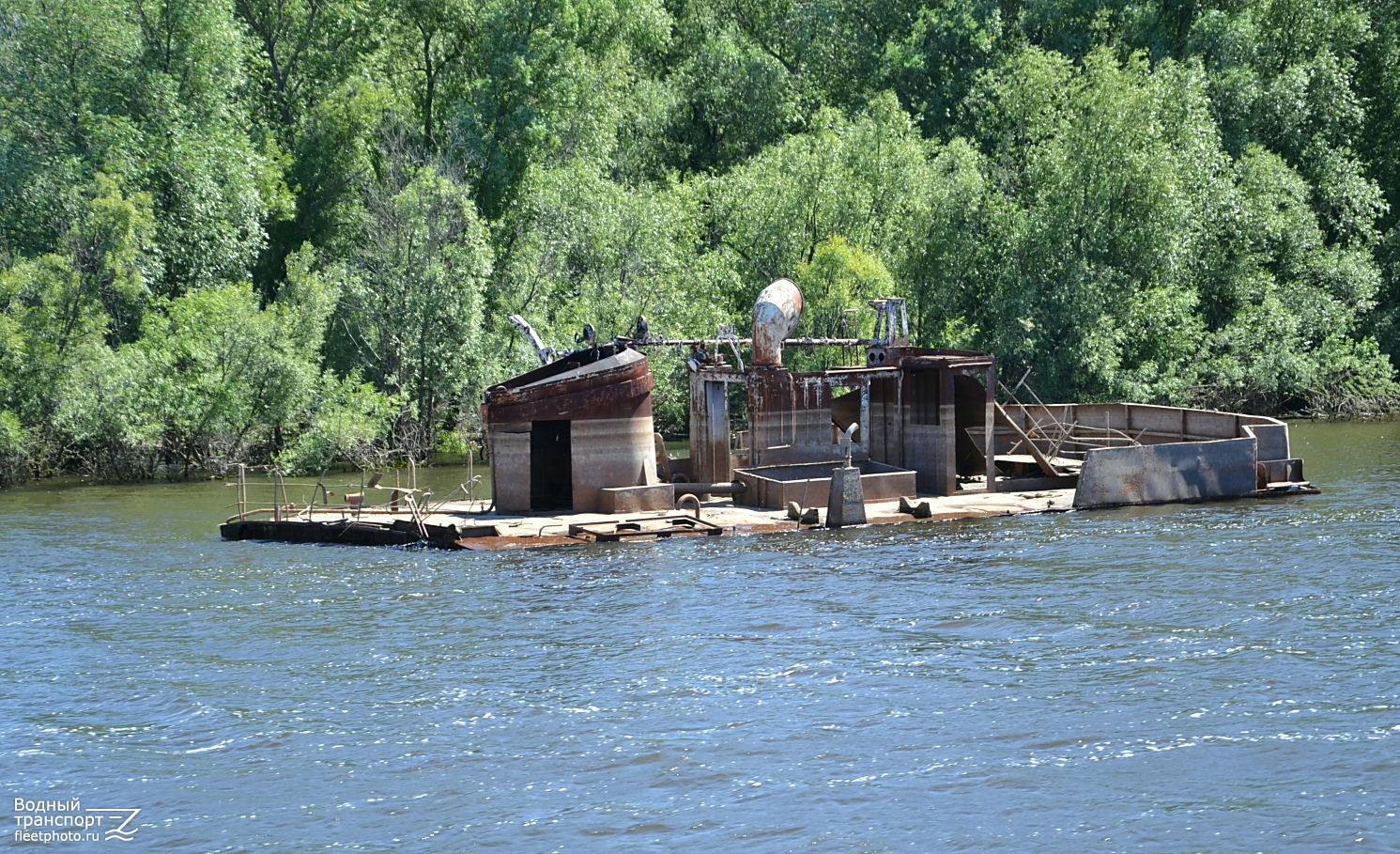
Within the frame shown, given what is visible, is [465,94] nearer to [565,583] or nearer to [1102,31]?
[1102,31]

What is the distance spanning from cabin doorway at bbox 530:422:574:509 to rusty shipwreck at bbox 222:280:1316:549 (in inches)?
1.4

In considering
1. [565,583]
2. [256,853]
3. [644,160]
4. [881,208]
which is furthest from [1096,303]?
[256,853]

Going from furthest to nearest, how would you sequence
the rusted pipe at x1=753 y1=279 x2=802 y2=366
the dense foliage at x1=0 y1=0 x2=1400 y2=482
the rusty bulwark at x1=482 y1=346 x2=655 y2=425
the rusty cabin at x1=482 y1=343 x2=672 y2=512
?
the dense foliage at x1=0 y1=0 x2=1400 y2=482
the rusted pipe at x1=753 y1=279 x2=802 y2=366
the rusty cabin at x1=482 y1=343 x2=672 y2=512
the rusty bulwark at x1=482 y1=346 x2=655 y2=425

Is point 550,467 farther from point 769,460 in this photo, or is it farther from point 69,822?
point 69,822

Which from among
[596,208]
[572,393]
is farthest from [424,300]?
[572,393]

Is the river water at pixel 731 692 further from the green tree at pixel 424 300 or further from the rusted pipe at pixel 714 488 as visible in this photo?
the green tree at pixel 424 300

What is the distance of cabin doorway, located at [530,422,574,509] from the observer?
3569cm

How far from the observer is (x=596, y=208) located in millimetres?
58625

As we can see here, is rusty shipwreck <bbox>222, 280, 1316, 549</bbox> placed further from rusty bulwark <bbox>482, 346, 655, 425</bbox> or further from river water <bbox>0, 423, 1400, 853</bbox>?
river water <bbox>0, 423, 1400, 853</bbox>

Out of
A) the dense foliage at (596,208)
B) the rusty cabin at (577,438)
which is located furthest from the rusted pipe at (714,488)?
the dense foliage at (596,208)

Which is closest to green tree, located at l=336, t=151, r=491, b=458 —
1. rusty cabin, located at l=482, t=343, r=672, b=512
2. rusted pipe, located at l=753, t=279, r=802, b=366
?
rusty cabin, located at l=482, t=343, r=672, b=512

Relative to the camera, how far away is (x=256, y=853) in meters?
16.8

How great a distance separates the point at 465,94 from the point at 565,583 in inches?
1408

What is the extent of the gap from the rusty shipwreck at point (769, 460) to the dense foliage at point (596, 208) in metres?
13.3
